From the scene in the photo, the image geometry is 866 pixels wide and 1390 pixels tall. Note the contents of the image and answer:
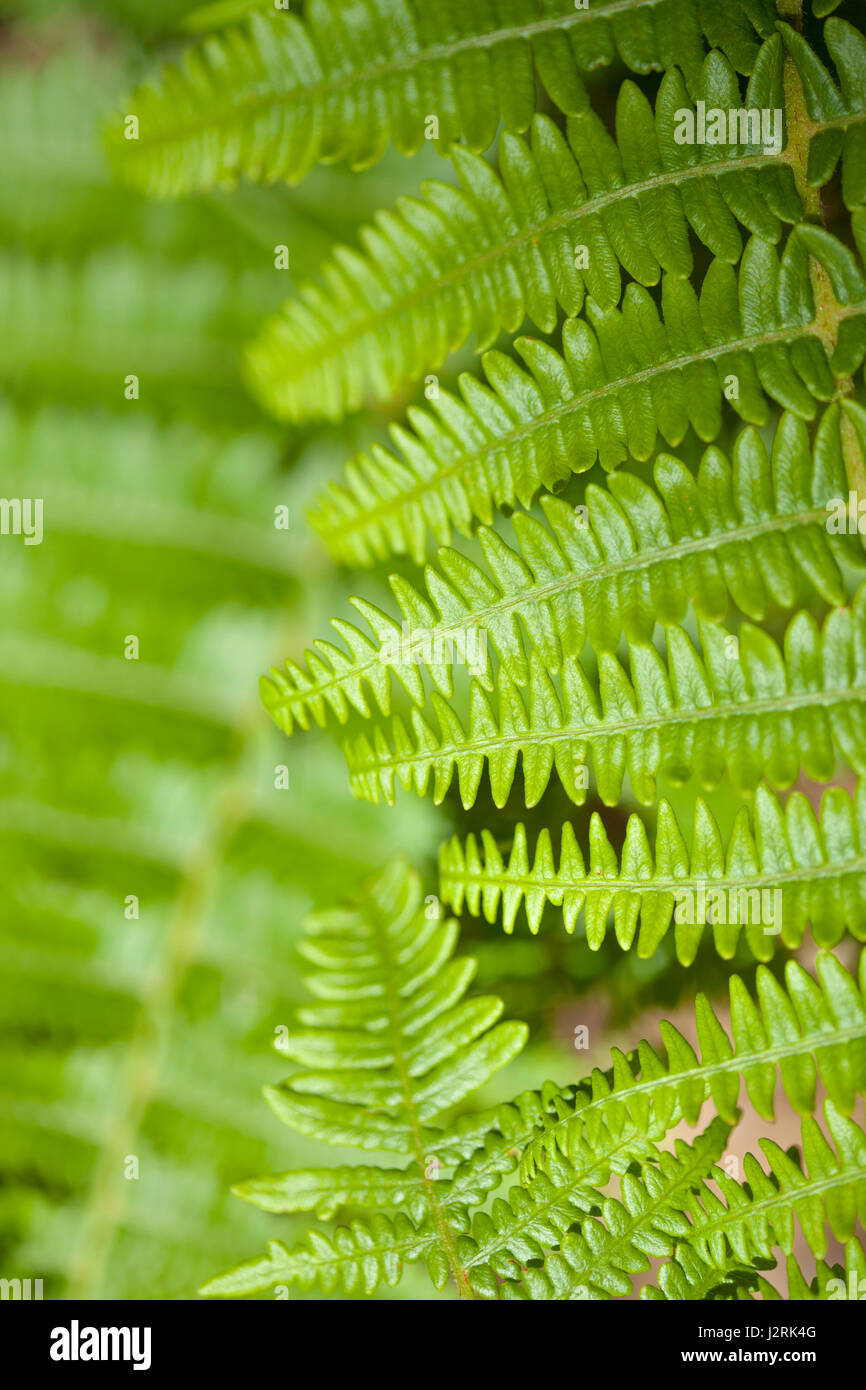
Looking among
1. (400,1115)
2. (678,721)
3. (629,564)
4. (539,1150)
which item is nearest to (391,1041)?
(400,1115)

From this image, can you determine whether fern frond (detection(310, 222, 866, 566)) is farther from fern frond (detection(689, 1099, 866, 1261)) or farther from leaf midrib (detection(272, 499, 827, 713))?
fern frond (detection(689, 1099, 866, 1261))

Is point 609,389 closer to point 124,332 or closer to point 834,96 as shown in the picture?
point 834,96

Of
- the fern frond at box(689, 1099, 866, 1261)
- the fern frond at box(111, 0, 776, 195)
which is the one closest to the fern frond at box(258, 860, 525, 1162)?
the fern frond at box(689, 1099, 866, 1261)

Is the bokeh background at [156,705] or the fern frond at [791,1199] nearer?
the fern frond at [791,1199]

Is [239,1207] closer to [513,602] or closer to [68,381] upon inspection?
[513,602]

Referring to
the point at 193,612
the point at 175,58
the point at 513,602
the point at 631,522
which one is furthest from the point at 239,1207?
the point at 175,58

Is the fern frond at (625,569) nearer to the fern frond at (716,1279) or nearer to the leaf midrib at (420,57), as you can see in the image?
the leaf midrib at (420,57)

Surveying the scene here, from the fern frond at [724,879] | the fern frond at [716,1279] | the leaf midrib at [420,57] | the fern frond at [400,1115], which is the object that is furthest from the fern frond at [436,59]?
the fern frond at [716,1279]
